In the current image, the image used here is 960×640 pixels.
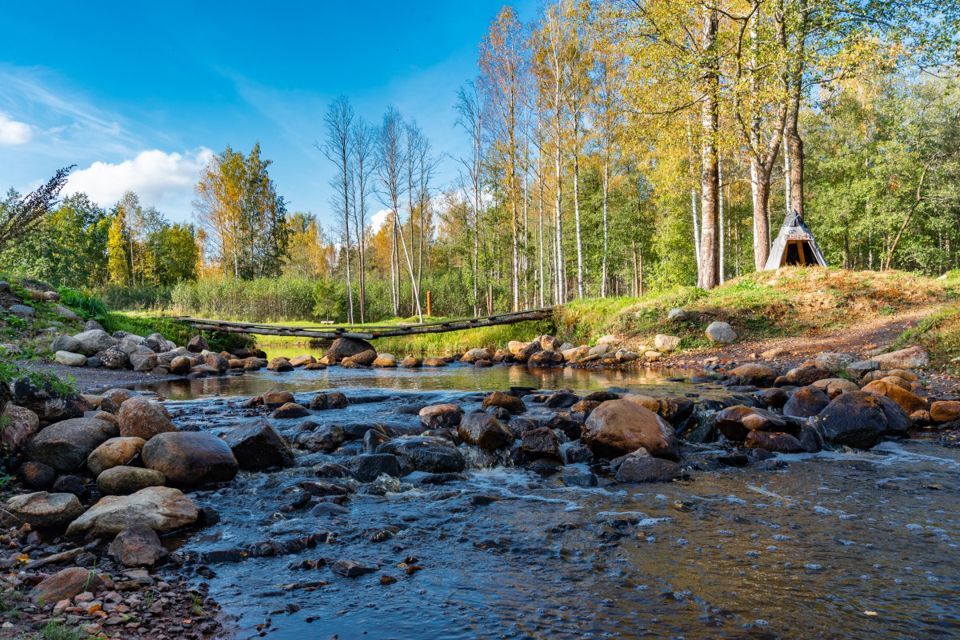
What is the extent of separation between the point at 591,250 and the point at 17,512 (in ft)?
113

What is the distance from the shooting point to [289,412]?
27.4 ft

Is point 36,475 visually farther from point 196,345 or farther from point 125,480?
point 196,345

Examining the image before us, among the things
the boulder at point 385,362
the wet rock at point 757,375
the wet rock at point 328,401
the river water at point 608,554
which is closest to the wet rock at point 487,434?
the river water at point 608,554

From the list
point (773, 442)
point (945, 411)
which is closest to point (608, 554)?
point (773, 442)

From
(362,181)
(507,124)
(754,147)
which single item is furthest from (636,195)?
(754,147)

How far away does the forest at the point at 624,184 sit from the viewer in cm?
1448

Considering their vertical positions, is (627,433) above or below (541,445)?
above

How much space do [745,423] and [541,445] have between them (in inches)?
98.3

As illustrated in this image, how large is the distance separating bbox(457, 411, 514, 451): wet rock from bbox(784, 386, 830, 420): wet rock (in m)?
3.79

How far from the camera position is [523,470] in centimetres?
586

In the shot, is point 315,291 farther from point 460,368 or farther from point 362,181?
point 460,368

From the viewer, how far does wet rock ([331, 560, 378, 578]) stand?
350 centimetres

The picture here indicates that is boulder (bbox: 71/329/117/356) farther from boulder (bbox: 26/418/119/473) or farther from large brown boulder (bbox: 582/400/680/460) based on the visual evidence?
large brown boulder (bbox: 582/400/680/460)

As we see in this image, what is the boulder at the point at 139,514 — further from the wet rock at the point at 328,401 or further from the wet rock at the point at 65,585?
the wet rock at the point at 328,401
